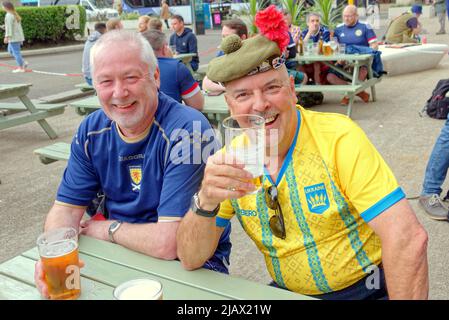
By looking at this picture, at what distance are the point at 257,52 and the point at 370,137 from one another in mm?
4613

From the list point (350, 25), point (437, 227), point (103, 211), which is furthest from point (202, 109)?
point (350, 25)

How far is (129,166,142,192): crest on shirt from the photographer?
2125 mm

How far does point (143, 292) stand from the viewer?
140 centimetres

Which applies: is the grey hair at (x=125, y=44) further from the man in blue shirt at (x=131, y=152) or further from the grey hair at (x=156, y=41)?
the grey hair at (x=156, y=41)

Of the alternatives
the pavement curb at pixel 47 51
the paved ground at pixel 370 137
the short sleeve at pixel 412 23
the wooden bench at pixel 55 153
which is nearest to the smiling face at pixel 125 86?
the paved ground at pixel 370 137

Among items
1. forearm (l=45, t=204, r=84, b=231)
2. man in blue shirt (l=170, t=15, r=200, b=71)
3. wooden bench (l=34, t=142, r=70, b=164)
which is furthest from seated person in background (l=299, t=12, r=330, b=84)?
forearm (l=45, t=204, r=84, b=231)

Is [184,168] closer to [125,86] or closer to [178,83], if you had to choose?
[125,86]

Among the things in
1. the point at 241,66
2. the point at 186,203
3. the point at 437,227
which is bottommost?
the point at 437,227

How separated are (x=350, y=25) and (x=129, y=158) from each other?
7093 millimetres

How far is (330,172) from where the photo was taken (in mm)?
1643

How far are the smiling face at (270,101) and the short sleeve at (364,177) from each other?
0.65 ft

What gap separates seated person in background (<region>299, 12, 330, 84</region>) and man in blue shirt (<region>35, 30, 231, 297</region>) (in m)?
Result: 6.36

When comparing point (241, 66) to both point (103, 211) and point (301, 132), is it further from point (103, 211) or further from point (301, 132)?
point (103, 211)

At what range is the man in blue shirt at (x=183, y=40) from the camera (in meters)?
9.26
